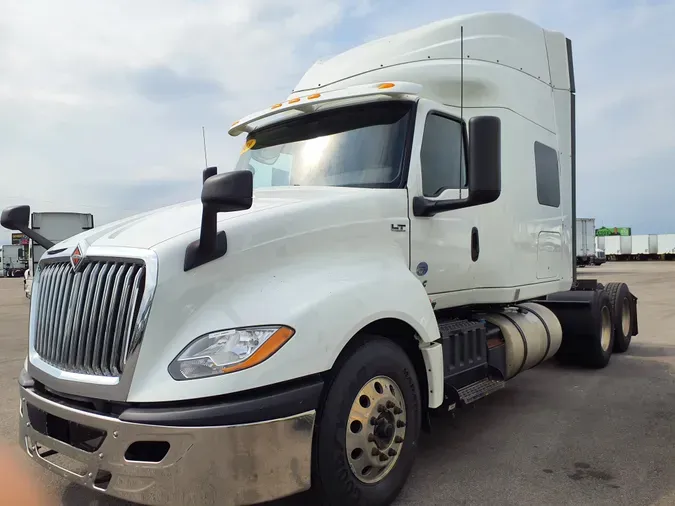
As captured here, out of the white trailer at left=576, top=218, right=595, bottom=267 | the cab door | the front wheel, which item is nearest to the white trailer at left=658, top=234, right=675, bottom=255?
the white trailer at left=576, top=218, right=595, bottom=267

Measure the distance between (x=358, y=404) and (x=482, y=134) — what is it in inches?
67.8

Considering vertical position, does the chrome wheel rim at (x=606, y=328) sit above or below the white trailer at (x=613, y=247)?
above

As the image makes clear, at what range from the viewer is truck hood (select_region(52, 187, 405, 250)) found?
302 centimetres

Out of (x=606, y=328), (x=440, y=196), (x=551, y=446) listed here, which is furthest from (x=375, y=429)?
(x=606, y=328)

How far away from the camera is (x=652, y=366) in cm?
732

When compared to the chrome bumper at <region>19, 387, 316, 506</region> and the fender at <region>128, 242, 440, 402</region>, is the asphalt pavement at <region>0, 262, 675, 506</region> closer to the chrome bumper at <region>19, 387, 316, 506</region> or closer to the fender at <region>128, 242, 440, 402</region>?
the chrome bumper at <region>19, 387, 316, 506</region>

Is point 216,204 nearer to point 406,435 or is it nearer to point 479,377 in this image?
point 406,435

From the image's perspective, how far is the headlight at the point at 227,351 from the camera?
103 inches

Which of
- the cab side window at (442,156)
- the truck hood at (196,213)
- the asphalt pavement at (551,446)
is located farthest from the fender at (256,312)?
the cab side window at (442,156)

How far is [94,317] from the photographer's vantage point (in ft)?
9.43

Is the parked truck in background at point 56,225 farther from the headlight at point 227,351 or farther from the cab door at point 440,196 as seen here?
the headlight at point 227,351

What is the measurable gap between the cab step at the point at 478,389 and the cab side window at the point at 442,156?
151 cm

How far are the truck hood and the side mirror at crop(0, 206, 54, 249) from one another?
52 centimetres

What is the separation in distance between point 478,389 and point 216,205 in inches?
112
